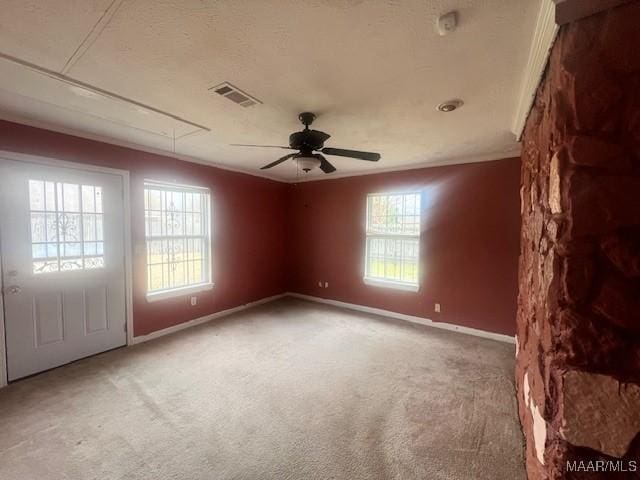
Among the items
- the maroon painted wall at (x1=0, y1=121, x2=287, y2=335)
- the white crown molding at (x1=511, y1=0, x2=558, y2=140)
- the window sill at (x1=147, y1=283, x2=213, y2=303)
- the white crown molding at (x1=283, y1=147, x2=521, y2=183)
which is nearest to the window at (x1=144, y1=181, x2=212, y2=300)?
the window sill at (x1=147, y1=283, x2=213, y2=303)

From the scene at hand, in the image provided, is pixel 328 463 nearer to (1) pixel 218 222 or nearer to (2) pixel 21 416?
(2) pixel 21 416

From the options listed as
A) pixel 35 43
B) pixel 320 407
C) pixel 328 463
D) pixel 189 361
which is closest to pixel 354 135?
pixel 35 43

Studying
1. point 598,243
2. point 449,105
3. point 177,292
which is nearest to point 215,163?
point 177,292

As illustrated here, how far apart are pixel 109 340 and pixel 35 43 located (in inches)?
115

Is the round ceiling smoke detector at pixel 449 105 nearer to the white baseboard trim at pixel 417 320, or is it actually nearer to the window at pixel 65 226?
the white baseboard trim at pixel 417 320

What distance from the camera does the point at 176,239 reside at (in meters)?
3.83

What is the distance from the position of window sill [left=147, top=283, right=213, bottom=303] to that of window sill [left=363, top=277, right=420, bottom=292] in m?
2.60

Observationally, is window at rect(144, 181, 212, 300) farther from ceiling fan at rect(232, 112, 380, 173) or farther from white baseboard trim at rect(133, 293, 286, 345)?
ceiling fan at rect(232, 112, 380, 173)

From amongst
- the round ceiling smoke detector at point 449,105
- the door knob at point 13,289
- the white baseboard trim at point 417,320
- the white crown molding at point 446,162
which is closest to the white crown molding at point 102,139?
the door knob at point 13,289

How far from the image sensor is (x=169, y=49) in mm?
1481

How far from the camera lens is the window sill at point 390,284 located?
4.16m

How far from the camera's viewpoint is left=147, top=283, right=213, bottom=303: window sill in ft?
11.4

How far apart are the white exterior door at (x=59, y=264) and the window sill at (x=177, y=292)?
0.33 meters

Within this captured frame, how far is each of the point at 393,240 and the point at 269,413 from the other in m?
3.13
